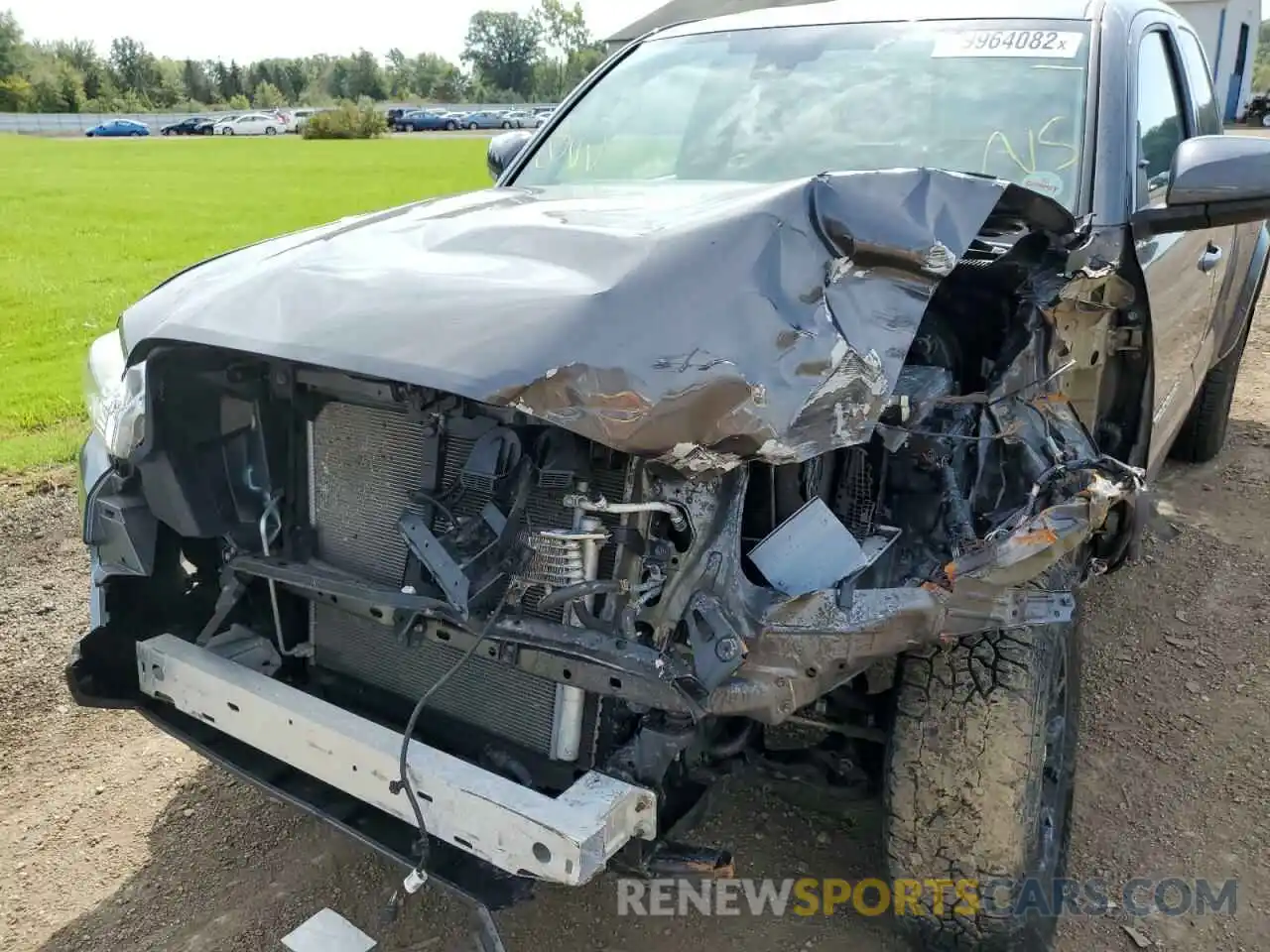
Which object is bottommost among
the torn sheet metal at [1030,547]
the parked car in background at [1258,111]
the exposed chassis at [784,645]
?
the exposed chassis at [784,645]

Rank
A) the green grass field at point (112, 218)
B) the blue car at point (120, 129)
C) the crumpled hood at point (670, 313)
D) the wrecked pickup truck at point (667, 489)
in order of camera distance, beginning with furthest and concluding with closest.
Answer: the blue car at point (120, 129) < the green grass field at point (112, 218) < the wrecked pickup truck at point (667, 489) < the crumpled hood at point (670, 313)

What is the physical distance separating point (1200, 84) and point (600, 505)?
137 inches

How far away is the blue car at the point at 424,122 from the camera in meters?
57.7

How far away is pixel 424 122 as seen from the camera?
189ft

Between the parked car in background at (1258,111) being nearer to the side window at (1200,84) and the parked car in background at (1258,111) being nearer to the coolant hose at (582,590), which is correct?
the side window at (1200,84)

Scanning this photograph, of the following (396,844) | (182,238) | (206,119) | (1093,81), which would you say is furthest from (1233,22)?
(206,119)

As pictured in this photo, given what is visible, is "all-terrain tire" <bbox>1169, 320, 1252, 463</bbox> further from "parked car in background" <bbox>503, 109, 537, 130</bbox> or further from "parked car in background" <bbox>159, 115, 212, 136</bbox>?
"parked car in background" <bbox>159, 115, 212, 136</bbox>

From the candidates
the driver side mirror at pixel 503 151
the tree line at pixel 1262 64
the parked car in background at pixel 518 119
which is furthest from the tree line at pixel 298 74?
the driver side mirror at pixel 503 151

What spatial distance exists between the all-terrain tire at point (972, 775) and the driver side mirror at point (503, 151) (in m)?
2.49

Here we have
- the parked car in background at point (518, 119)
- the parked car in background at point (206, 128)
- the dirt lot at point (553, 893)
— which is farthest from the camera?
the parked car in background at point (518, 119)

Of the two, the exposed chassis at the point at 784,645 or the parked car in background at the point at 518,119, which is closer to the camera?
the exposed chassis at the point at 784,645

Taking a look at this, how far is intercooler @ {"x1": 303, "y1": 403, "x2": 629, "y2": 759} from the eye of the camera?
84.8 inches

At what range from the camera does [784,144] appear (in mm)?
3049

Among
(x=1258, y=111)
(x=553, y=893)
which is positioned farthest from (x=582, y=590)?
(x=1258, y=111)
